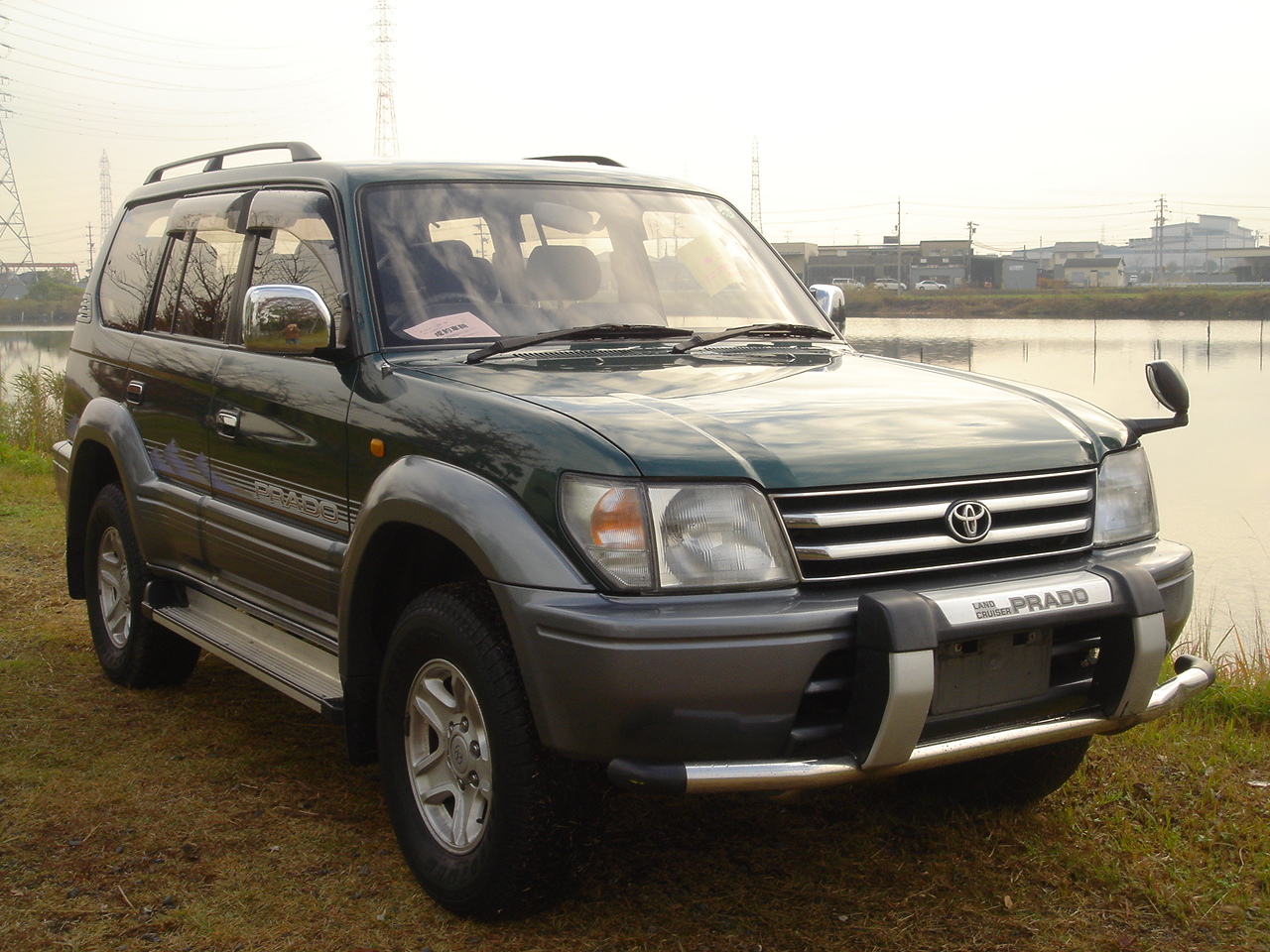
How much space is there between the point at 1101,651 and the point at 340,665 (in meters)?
1.96

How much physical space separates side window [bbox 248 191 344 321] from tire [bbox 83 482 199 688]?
1.38 metres

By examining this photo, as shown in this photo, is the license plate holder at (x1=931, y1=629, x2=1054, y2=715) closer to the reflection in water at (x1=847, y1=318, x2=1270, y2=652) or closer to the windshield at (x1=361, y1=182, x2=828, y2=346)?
the reflection in water at (x1=847, y1=318, x2=1270, y2=652)

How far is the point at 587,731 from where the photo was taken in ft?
8.36

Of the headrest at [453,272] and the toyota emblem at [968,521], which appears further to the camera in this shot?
the headrest at [453,272]

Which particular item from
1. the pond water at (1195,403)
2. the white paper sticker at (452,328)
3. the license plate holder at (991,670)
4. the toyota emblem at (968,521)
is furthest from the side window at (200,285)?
the license plate holder at (991,670)

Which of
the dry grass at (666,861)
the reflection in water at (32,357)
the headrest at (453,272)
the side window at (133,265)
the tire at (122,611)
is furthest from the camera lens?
the reflection in water at (32,357)

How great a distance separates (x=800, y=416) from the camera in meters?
2.91

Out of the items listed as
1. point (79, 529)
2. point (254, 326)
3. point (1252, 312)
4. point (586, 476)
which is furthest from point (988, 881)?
point (1252, 312)

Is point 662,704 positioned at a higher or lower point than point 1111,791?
higher

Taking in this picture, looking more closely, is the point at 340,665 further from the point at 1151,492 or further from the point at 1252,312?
the point at 1252,312

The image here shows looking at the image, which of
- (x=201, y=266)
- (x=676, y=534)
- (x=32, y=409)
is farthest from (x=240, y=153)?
(x=32, y=409)

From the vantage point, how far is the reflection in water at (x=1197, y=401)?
8469 millimetres

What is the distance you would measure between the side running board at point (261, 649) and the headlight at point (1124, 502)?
2.07 m

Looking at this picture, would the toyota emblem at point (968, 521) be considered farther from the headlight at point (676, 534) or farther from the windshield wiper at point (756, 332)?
the windshield wiper at point (756, 332)
